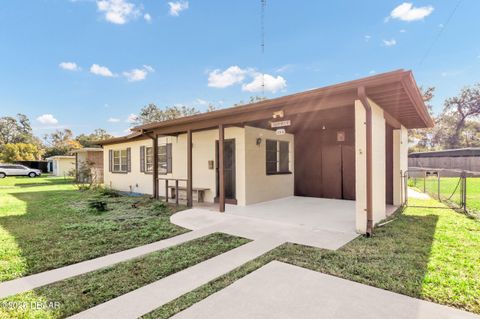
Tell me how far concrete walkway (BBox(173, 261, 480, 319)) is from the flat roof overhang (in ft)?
9.52

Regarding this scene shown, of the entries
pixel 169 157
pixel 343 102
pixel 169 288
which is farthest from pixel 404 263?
pixel 169 157

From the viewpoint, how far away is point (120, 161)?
493 inches

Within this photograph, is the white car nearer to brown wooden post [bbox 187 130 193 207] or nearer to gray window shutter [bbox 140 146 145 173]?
gray window shutter [bbox 140 146 145 173]

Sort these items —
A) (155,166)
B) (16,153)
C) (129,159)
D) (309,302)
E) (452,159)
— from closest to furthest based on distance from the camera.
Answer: (309,302) → (155,166) → (129,159) → (452,159) → (16,153)

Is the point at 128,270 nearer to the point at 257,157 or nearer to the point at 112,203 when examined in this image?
the point at 257,157

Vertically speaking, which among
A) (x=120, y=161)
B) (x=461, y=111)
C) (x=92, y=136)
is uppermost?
(x=461, y=111)

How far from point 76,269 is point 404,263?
429 centimetres

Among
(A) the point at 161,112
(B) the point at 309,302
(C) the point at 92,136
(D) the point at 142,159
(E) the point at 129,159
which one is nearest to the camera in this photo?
(B) the point at 309,302

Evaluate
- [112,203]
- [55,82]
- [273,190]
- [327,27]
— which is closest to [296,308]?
[273,190]

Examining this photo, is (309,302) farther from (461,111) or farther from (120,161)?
(461,111)

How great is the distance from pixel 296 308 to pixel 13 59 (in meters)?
24.6

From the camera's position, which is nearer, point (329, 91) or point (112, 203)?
point (329, 91)

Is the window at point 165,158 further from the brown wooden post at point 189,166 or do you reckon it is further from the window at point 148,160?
the brown wooden post at point 189,166

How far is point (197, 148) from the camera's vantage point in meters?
8.65
